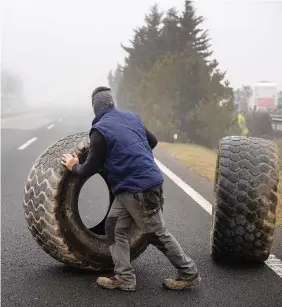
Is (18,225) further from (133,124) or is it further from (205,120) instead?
(205,120)

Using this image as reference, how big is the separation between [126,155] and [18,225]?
2.51 meters

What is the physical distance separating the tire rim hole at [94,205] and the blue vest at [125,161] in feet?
3.49

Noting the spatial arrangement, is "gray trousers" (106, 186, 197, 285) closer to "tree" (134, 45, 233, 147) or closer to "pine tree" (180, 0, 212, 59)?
"tree" (134, 45, 233, 147)

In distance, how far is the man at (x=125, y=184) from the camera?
149 inches

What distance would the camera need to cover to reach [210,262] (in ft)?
14.8

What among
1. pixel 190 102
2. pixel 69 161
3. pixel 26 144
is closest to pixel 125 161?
pixel 69 161

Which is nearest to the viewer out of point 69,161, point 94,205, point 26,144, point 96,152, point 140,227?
→ point 96,152

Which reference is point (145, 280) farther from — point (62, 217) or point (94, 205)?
point (94, 205)

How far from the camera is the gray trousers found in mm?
3830

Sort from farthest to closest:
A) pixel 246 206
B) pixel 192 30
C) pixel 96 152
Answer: pixel 192 30, pixel 246 206, pixel 96 152

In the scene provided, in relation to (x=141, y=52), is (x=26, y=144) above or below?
below

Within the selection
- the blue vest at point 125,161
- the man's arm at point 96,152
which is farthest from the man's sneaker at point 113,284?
the man's arm at point 96,152

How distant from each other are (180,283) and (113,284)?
1.70 feet

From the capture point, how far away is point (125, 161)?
12.5 ft
